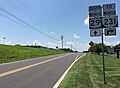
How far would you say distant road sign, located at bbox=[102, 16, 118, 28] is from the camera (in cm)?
1173

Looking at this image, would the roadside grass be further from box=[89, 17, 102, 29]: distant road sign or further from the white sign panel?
box=[89, 17, 102, 29]: distant road sign

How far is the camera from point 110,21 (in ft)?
38.9

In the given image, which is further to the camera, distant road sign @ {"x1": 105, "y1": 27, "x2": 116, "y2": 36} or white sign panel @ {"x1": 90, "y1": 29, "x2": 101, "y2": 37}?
white sign panel @ {"x1": 90, "y1": 29, "x2": 101, "y2": 37}

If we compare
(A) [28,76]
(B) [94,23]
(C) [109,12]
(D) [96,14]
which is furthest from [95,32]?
(A) [28,76]

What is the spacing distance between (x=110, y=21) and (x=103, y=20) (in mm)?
373

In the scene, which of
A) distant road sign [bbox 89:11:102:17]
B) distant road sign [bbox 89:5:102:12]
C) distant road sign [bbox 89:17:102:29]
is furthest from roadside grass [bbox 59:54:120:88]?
distant road sign [bbox 89:5:102:12]

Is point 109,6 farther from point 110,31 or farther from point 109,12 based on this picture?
point 110,31

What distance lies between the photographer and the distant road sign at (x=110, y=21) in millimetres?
11727

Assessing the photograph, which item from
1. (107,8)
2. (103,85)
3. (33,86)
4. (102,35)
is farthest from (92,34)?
(33,86)

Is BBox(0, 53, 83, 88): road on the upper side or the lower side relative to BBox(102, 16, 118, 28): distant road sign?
lower

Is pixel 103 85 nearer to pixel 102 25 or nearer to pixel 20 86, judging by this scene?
pixel 102 25

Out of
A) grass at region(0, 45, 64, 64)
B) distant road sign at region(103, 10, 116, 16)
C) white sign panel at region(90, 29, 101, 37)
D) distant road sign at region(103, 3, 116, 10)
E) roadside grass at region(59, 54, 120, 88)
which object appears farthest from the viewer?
grass at region(0, 45, 64, 64)

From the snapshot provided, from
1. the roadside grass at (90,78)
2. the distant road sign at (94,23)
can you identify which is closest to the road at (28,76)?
the roadside grass at (90,78)

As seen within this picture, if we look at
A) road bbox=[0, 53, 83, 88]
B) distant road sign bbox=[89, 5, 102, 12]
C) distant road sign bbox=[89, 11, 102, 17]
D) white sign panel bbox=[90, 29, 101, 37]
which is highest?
distant road sign bbox=[89, 5, 102, 12]
